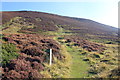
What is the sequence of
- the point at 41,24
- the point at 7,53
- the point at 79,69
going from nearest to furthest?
1. the point at 79,69
2. the point at 7,53
3. the point at 41,24

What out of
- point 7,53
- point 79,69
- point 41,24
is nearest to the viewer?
point 79,69

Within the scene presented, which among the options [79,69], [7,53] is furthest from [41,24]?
[79,69]

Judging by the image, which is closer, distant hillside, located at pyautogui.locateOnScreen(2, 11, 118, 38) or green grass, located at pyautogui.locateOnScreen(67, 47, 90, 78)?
green grass, located at pyautogui.locateOnScreen(67, 47, 90, 78)

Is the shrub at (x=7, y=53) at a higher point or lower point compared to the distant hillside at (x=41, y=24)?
lower

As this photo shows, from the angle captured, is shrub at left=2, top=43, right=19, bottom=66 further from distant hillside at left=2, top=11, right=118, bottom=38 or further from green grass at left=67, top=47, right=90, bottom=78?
distant hillside at left=2, top=11, right=118, bottom=38

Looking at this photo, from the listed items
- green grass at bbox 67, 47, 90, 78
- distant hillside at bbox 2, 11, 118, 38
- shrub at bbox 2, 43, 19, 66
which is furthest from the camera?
distant hillside at bbox 2, 11, 118, 38

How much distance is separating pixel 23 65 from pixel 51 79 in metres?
2.89

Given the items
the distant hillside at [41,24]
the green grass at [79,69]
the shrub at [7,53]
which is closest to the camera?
the green grass at [79,69]

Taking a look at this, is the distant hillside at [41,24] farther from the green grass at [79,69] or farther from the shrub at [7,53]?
the green grass at [79,69]

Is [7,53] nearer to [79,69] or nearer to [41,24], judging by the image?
[79,69]

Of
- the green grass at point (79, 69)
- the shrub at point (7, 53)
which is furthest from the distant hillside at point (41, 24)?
the green grass at point (79, 69)

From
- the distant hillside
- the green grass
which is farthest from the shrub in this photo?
the distant hillside

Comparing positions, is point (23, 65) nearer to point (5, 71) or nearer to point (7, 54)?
point (5, 71)

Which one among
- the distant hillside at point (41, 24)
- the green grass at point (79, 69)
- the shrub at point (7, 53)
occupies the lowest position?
the green grass at point (79, 69)
